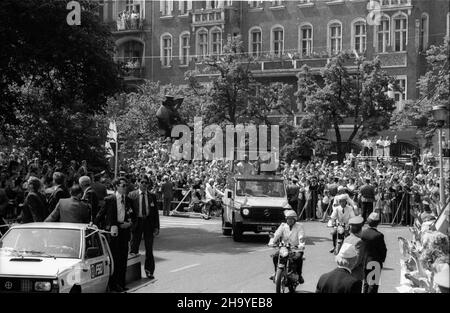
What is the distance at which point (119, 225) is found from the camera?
15680mm

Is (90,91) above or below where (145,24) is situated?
below

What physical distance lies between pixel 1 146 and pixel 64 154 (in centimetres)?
482

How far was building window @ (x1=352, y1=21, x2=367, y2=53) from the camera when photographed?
56938mm

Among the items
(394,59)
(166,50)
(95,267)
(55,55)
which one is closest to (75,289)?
(95,267)

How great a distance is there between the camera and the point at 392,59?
183ft

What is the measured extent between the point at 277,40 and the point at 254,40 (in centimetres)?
167

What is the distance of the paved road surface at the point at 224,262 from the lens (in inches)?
634

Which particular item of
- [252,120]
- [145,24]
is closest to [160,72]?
[145,24]

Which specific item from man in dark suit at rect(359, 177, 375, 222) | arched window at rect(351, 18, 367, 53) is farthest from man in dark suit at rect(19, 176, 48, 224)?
arched window at rect(351, 18, 367, 53)

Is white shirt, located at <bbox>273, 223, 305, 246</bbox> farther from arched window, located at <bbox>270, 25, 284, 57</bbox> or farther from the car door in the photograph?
arched window, located at <bbox>270, 25, 284, 57</bbox>

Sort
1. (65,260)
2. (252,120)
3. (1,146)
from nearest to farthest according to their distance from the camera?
(65,260) → (1,146) → (252,120)

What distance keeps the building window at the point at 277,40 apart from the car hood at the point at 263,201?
3620 cm

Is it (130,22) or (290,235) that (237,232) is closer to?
(290,235)

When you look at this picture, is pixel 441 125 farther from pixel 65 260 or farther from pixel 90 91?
Result: pixel 90 91
